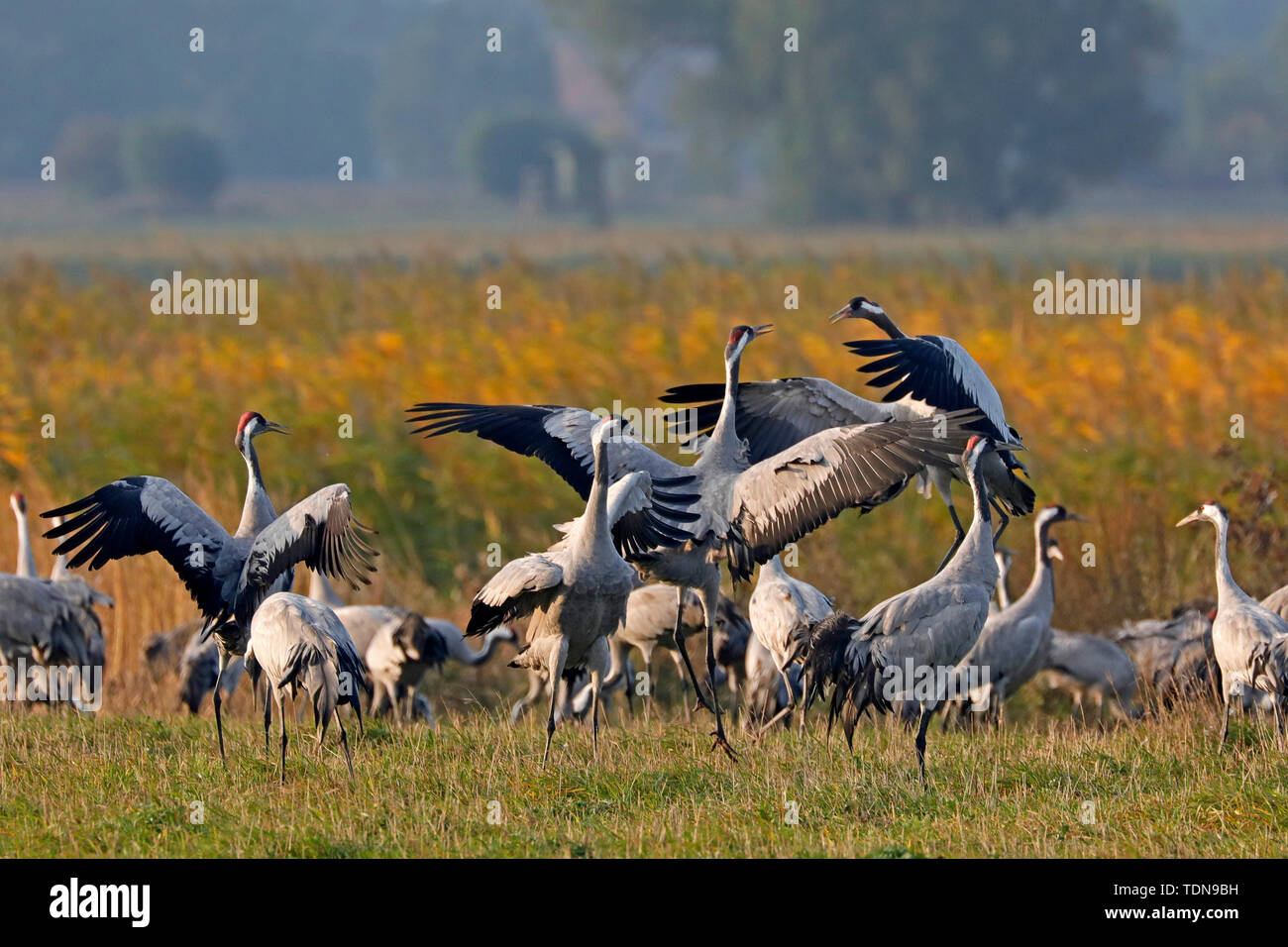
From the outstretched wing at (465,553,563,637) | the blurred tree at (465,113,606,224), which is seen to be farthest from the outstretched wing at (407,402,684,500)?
the blurred tree at (465,113,606,224)

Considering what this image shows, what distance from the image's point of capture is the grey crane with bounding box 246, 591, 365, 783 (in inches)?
291

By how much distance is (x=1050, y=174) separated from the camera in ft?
174

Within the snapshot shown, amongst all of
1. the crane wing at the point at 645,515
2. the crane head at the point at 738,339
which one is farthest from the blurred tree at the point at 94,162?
the crane wing at the point at 645,515

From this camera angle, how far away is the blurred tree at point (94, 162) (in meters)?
67.7

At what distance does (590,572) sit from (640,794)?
3.51 feet

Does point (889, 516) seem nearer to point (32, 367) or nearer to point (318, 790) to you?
point (318, 790)

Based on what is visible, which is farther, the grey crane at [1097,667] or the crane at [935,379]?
the grey crane at [1097,667]

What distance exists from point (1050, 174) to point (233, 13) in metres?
53.5

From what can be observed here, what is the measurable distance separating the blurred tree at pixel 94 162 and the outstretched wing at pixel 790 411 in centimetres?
6259

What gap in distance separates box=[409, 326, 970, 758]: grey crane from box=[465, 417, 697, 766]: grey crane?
0.20 m

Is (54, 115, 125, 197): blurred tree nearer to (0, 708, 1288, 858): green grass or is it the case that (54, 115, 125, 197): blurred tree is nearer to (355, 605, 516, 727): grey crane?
(355, 605, 516, 727): grey crane

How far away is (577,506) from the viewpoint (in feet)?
45.7

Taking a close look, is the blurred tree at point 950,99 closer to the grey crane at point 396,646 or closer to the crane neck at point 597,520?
the grey crane at point 396,646
